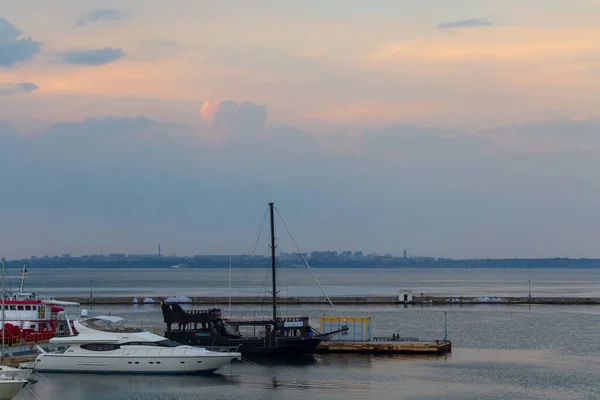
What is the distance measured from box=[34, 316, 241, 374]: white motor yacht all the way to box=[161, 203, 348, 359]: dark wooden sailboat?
7292 mm

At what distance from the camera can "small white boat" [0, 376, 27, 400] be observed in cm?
4275

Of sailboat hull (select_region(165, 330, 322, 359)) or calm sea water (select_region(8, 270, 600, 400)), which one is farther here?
sailboat hull (select_region(165, 330, 322, 359))

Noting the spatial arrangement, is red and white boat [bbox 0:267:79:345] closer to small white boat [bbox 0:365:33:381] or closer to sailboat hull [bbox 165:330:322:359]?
sailboat hull [bbox 165:330:322:359]

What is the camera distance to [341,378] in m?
54.7

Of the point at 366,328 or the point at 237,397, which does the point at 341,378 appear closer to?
the point at 237,397

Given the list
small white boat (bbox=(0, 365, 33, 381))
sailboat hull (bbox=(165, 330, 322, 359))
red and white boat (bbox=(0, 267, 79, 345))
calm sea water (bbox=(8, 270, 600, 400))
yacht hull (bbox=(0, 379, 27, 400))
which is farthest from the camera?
red and white boat (bbox=(0, 267, 79, 345))

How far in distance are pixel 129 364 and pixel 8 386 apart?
1247cm

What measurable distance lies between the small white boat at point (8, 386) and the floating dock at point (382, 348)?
26.9 meters

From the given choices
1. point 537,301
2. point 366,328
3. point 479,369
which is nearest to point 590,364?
point 479,369

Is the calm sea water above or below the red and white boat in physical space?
below

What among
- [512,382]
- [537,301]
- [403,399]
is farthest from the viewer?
[537,301]

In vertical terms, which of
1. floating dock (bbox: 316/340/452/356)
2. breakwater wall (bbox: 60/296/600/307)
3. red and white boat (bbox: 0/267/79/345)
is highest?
red and white boat (bbox: 0/267/79/345)

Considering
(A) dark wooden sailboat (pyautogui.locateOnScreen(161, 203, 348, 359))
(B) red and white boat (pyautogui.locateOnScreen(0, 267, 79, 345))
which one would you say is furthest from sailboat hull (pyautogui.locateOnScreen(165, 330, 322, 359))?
(B) red and white boat (pyautogui.locateOnScreen(0, 267, 79, 345))

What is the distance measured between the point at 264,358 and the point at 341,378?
950 centimetres
